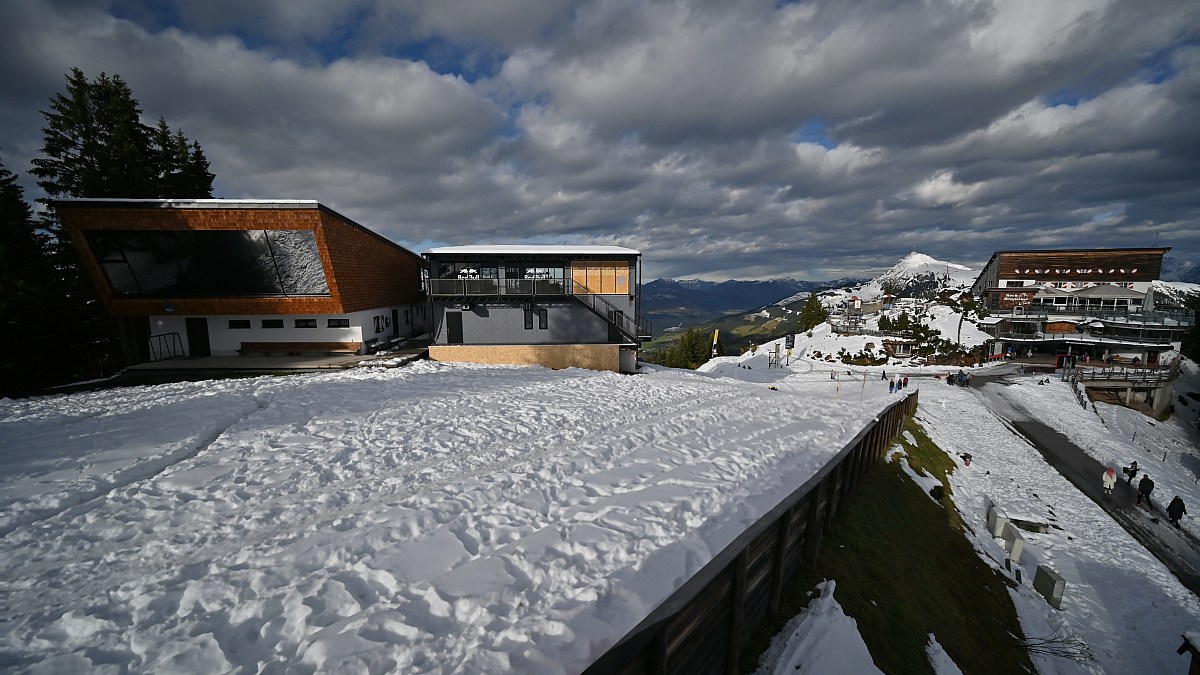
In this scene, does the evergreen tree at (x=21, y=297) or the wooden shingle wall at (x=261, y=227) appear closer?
the wooden shingle wall at (x=261, y=227)

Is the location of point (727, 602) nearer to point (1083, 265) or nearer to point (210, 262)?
point (210, 262)

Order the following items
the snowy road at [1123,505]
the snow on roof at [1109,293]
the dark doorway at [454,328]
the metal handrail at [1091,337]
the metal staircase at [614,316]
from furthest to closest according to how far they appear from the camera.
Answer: the snow on roof at [1109,293] < the metal handrail at [1091,337] < the metal staircase at [614,316] < the dark doorway at [454,328] < the snowy road at [1123,505]

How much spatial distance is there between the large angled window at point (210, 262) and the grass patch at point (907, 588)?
24075mm

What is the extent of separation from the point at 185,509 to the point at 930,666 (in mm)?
12835

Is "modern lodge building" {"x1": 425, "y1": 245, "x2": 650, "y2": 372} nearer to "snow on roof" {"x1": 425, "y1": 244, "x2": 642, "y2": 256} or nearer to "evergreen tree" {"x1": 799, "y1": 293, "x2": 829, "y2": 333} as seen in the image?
"snow on roof" {"x1": 425, "y1": 244, "x2": 642, "y2": 256}

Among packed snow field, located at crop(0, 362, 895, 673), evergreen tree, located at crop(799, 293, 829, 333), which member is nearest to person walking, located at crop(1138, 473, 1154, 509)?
packed snow field, located at crop(0, 362, 895, 673)

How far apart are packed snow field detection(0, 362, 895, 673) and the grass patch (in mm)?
1455

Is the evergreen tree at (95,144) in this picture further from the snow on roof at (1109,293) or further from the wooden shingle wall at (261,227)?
the snow on roof at (1109,293)

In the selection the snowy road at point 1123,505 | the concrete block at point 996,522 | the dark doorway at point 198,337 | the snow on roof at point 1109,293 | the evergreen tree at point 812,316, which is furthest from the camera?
the evergreen tree at point 812,316

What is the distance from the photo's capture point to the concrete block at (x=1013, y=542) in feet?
44.8

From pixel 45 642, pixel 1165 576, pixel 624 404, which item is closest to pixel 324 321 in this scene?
pixel 624 404

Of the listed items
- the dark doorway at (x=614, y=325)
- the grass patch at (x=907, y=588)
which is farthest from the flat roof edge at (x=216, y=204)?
the grass patch at (x=907, y=588)

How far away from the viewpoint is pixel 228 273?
68.0 feet

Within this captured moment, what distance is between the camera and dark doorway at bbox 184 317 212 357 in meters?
22.5
